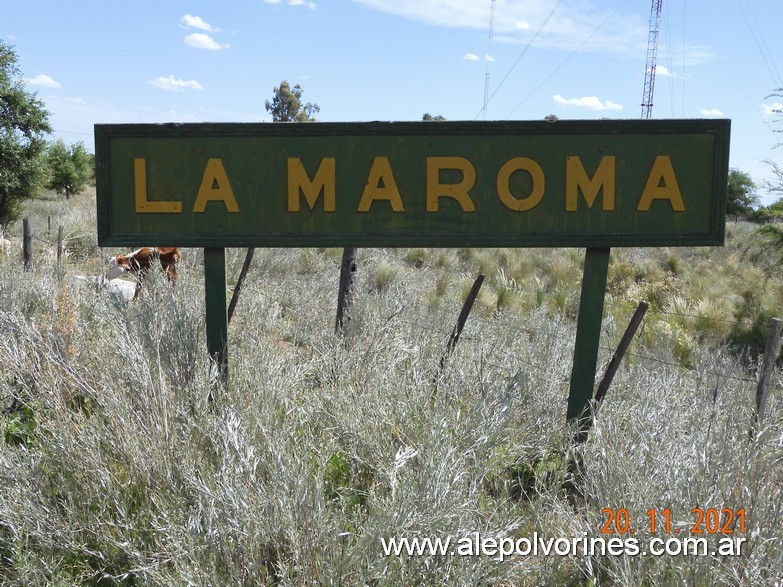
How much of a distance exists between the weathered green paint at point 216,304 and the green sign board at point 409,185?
0.42 feet

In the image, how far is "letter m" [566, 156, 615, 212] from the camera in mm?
4195

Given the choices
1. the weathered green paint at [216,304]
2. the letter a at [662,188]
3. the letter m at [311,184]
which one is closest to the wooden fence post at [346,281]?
the weathered green paint at [216,304]

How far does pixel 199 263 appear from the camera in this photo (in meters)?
12.0

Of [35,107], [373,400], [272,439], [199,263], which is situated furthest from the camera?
[35,107]

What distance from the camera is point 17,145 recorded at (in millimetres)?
22797

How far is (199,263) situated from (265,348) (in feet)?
24.9

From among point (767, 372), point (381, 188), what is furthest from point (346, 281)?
point (767, 372)

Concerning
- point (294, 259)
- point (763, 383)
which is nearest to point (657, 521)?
point (763, 383)

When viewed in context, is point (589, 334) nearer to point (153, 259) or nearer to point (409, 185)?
point (409, 185)

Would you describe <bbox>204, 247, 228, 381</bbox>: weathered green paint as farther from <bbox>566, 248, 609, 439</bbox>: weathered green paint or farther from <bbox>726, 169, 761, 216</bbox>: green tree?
<bbox>726, 169, 761, 216</bbox>: green tree

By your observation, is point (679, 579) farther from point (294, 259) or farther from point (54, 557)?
point (294, 259)

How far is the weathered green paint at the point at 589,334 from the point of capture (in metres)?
4.32

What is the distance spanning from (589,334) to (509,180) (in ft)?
3.45

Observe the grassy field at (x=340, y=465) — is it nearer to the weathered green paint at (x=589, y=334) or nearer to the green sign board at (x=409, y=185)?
the weathered green paint at (x=589, y=334)
